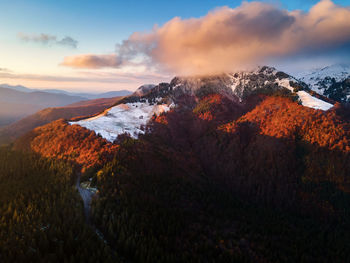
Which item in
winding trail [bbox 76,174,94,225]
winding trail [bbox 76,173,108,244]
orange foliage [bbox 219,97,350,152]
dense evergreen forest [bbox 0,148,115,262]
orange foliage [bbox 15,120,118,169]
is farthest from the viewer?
orange foliage [bbox 219,97,350,152]

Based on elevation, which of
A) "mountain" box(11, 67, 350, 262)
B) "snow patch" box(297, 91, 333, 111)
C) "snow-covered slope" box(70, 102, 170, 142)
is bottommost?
"mountain" box(11, 67, 350, 262)

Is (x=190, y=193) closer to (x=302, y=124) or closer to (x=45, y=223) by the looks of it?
(x=45, y=223)

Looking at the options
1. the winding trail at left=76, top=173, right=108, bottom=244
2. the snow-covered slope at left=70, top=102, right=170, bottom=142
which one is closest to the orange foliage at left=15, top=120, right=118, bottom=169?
the snow-covered slope at left=70, top=102, right=170, bottom=142

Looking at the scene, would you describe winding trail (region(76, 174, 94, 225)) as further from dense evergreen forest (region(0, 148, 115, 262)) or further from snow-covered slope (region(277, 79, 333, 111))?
snow-covered slope (region(277, 79, 333, 111))

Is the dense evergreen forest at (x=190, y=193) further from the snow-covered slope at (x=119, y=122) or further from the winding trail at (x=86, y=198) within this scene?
the snow-covered slope at (x=119, y=122)

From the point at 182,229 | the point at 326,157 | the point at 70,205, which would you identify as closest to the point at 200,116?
the point at 326,157

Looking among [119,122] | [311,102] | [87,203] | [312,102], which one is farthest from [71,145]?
Result: [312,102]
